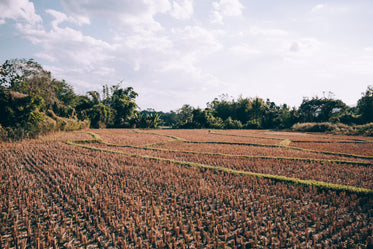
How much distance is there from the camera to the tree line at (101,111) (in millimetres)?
12500

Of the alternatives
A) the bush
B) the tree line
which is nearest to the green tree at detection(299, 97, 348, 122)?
the tree line

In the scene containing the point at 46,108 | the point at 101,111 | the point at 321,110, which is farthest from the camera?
the point at 321,110

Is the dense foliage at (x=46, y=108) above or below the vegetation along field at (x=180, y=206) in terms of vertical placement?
above

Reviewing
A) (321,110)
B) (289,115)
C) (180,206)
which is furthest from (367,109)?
(180,206)

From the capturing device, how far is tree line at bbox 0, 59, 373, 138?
12.5 m

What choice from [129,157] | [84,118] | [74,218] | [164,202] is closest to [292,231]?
[164,202]

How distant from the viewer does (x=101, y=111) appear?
30.1m

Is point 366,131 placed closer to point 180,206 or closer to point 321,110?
point 321,110

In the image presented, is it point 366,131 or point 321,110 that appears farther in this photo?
point 321,110

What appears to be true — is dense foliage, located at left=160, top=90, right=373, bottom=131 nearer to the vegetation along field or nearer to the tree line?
the tree line

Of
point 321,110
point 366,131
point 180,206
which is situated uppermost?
point 321,110

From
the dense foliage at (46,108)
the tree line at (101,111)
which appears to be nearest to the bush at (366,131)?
the tree line at (101,111)

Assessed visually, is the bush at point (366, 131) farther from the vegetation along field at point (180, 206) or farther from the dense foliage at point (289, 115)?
the vegetation along field at point (180, 206)

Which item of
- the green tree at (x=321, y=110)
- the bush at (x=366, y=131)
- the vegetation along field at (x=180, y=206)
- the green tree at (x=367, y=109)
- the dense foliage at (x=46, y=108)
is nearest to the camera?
the vegetation along field at (x=180, y=206)
